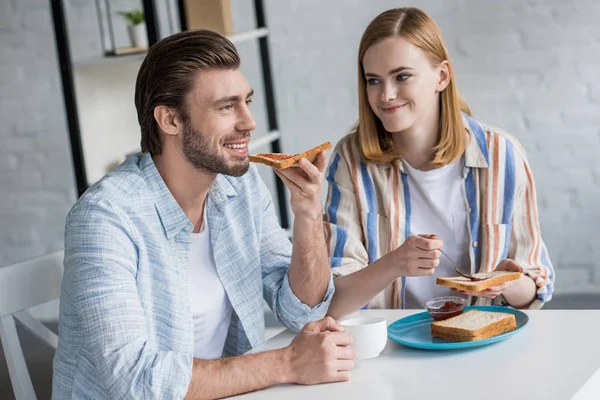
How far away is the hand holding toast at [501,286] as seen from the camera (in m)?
1.74

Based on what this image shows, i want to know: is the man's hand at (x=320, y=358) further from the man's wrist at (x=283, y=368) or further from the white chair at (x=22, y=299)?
the white chair at (x=22, y=299)

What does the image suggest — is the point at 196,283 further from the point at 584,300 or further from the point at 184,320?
the point at 584,300

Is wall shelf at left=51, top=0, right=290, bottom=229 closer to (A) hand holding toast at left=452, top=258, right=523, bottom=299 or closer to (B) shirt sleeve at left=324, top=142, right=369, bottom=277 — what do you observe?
(B) shirt sleeve at left=324, top=142, right=369, bottom=277

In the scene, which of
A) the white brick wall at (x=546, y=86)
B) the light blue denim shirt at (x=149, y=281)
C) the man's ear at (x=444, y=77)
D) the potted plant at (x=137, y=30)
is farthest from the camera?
the white brick wall at (x=546, y=86)

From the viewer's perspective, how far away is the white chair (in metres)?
1.69

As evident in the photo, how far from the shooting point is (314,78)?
12.8 feet

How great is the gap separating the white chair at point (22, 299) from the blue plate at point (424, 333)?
0.70 m

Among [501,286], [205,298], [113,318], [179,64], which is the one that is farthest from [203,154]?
[501,286]

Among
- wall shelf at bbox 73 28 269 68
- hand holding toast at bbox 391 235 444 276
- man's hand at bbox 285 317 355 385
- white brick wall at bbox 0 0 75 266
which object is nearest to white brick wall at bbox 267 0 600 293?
wall shelf at bbox 73 28 269 68

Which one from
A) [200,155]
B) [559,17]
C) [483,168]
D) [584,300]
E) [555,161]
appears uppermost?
[559,17]

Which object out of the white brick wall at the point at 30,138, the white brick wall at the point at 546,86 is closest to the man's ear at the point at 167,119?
the white brick wall at the point at 546,86

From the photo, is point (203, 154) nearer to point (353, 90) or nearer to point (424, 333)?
point (424, 333)

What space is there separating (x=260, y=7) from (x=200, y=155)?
2.13m

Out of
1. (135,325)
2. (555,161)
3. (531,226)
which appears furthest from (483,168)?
(555,161)
